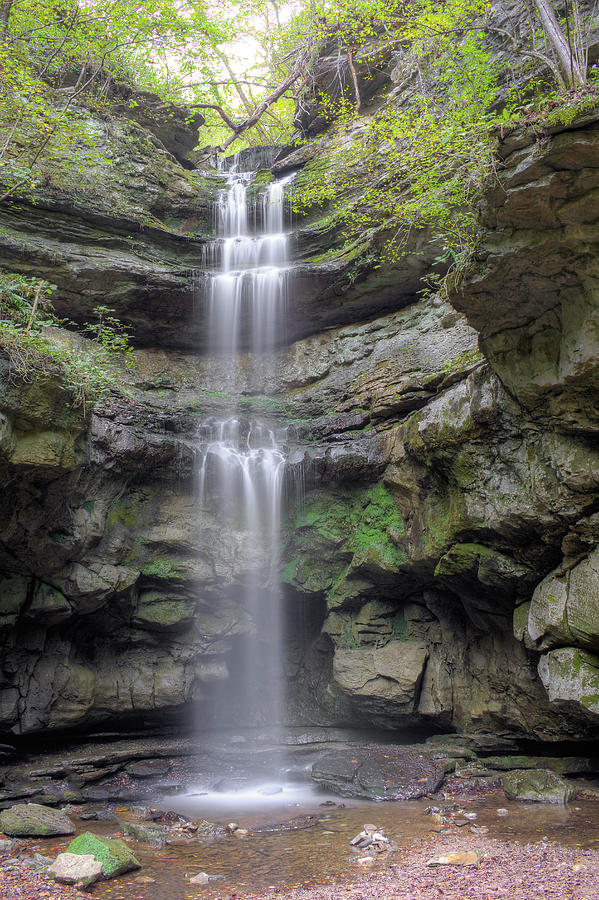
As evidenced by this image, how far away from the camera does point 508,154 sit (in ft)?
21.4

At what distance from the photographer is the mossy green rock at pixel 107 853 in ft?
18.5

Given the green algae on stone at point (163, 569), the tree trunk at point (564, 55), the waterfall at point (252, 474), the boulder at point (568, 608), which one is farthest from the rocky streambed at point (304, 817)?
the tree trunk at point (564, 55)

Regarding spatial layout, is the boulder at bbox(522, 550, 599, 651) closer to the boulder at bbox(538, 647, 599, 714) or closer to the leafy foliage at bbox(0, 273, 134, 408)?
the boulder at bbox(538, 647, 599, 714)

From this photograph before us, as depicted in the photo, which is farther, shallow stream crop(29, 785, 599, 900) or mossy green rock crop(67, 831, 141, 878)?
mossy green rock crop(67, 831, 141, 878)

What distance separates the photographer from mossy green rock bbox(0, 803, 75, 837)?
22.8 ft

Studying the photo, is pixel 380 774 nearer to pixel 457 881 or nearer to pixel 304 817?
pixel 304 817

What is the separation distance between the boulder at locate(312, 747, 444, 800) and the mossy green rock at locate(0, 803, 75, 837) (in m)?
4.16

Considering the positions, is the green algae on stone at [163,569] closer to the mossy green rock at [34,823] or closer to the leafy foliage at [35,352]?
the leafy foliage at [35,352]

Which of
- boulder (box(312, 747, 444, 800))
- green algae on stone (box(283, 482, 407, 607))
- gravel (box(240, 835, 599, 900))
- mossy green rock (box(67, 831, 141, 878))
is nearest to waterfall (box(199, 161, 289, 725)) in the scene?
green algae on stone (box(283, 482, 407, 607))

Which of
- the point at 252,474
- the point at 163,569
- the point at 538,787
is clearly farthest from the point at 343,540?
the point at 538,787

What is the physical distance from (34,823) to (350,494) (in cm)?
819

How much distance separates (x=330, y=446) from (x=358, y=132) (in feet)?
35.2

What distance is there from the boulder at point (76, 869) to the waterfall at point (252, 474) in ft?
23.9

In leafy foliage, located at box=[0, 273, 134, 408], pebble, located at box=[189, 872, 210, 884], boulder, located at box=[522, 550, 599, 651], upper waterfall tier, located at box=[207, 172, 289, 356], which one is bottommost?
pebble, located at box=[189, 872, 210, 884]
